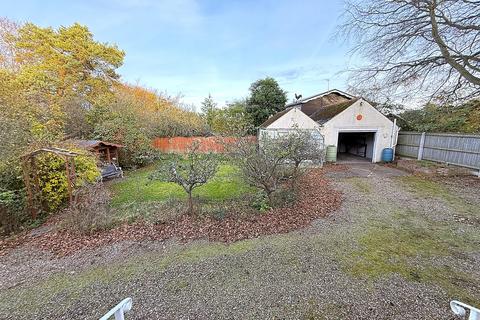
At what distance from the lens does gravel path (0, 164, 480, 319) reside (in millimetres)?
2773

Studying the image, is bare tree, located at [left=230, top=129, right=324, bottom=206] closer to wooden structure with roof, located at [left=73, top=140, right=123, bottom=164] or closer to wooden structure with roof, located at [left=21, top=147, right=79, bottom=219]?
wooden structure with roof, located at [left=21, top=147, right=79, bottom=219]

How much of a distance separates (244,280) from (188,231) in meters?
2.13

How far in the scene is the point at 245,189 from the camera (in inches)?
322

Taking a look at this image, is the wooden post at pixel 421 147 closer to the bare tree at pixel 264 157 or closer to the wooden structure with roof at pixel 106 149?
the bare tree at pixel 264 157

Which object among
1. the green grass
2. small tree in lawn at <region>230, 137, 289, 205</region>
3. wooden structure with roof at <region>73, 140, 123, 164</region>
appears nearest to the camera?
small tree in lawn at <region>230, 137, 289, 205</region>

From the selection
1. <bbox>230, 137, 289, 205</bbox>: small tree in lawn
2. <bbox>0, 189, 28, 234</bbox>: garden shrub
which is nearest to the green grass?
<bbox>230, 137, 289, 205</bbox>: small tree in lawn

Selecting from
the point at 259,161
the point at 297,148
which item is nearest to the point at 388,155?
the point at 297,148

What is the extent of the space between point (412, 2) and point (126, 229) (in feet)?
37.0

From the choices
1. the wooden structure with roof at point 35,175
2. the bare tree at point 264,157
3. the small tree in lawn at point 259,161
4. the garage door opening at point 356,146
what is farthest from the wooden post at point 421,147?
the wooden structure with roof at point 35,175

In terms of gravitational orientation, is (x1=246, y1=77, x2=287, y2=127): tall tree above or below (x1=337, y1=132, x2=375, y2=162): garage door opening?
above

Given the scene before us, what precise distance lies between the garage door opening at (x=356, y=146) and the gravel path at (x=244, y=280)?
1103cm

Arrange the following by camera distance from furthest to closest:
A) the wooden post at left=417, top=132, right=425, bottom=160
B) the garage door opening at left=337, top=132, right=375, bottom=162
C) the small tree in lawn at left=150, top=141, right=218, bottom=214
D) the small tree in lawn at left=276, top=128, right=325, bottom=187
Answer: the garage door opening at left=337, top=132, right=375, bottom=162 → the wooden post at left=417, top=132, right=425, bottom=160 → the small tree in lawn at left=276, top=128, right=325, bottom=187 → the small tree in lawn at left=150, top=141, right=218, bottom=214

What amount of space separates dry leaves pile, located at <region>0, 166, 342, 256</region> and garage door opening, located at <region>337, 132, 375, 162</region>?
11.5m

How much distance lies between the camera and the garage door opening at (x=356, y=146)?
1539cm
